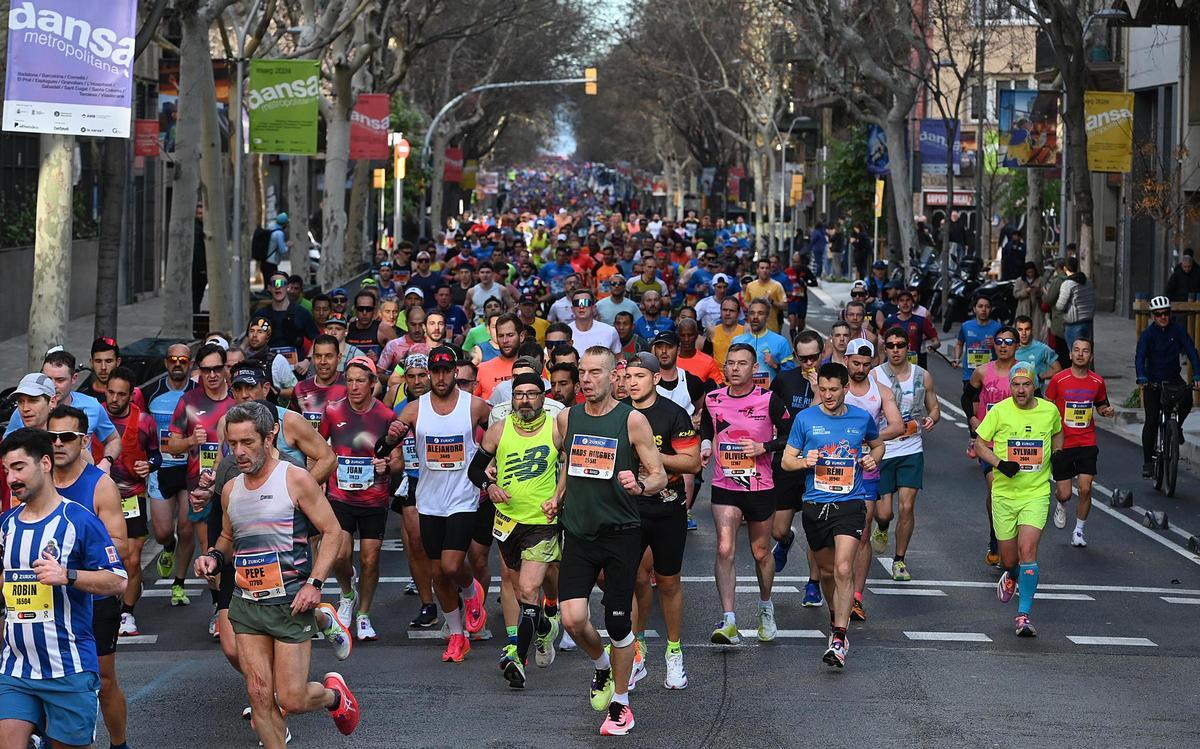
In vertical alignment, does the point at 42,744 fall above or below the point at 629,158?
below

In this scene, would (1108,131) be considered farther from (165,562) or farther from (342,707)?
(342,707)

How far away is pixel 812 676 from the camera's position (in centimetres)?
1011

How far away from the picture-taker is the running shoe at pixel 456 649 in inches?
414

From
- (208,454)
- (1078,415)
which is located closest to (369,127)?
(1078,415)

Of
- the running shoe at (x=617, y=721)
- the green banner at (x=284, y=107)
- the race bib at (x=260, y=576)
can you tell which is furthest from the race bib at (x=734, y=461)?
the green banner at (x=284, y=107)

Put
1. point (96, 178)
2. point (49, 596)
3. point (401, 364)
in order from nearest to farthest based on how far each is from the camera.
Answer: point (49, 596) → point (401, 364) → point (96, 178)

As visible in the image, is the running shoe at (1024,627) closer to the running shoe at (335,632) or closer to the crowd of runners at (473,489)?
the crowd of runners at (473,489)

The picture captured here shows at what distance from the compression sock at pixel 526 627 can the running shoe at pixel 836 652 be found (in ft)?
5.39

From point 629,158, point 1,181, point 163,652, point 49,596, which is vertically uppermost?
point 629,158

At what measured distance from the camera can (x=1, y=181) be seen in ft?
101

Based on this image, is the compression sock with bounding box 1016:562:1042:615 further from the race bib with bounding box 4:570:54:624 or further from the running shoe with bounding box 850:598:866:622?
the race bib with bounding box 4:570:54:624

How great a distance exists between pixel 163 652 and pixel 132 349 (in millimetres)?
7932

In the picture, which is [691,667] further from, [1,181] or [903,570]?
[1,181]

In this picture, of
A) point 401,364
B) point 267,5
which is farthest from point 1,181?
point 401,364
